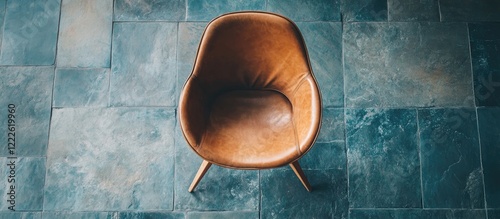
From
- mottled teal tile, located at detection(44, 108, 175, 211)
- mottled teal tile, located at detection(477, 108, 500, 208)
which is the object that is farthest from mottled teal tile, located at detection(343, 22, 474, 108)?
mottled teal tile, located at detection(44, 108, 175, 211)

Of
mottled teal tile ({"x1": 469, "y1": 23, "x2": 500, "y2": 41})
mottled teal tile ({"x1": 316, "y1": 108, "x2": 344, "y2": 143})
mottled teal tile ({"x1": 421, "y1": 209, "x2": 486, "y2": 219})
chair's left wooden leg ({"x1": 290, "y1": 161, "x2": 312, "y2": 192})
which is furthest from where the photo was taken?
mottled teal tile ({"x1": 469, "y1": 23, "x2": 500, "y2": 41})

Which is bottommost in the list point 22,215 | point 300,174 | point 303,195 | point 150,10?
point 22,215

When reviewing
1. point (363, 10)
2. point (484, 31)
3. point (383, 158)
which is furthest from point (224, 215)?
point (484, 31)

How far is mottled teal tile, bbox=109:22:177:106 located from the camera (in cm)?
264

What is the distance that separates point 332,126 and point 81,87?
1.54 m

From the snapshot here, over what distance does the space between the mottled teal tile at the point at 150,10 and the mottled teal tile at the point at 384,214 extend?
1.57 meters

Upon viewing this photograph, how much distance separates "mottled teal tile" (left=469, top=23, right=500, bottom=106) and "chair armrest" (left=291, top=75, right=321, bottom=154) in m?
1.25

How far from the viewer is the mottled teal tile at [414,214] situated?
2.49 metres

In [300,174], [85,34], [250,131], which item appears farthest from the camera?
[85,34]

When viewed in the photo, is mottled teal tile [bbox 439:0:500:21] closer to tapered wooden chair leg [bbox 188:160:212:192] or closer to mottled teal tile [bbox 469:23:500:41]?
mottled teal tile [bbox 469:23:500:41]

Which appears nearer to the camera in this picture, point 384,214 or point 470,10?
point 384,214

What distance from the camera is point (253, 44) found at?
2.04 metres

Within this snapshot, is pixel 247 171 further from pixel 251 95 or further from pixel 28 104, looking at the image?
pixel 28 104

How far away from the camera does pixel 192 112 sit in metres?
2.02
